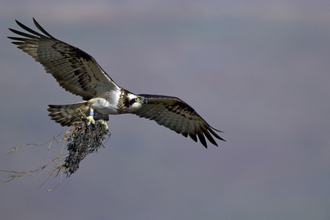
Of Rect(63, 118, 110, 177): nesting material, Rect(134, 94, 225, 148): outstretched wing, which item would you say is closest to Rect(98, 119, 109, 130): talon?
Rect(63, 118, 110, 177): nesting material

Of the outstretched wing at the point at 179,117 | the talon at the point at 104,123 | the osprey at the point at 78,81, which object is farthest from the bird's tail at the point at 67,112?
the outstretched wing at the point at 179,117

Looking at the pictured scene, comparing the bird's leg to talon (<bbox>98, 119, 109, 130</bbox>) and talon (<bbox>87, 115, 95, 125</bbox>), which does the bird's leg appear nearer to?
talon (<bbox>87, 115, 95, 125</bbox>)

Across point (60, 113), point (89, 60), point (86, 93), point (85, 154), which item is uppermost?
point (89, 60)

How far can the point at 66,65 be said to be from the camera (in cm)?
797

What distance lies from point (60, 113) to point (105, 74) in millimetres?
1509

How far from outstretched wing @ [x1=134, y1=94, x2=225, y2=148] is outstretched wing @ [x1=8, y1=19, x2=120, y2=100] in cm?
195

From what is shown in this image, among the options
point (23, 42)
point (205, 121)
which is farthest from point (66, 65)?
point (205, 121)

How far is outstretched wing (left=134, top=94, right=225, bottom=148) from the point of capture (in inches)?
391

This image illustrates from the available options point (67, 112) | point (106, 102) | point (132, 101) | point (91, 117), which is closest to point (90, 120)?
point (91, 117)

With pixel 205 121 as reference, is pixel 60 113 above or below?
below

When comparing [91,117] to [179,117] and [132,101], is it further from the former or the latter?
[179,117]

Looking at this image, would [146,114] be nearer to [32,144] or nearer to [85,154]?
[85,154]

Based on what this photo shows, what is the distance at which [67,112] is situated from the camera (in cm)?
849

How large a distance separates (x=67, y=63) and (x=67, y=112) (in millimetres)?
1171
